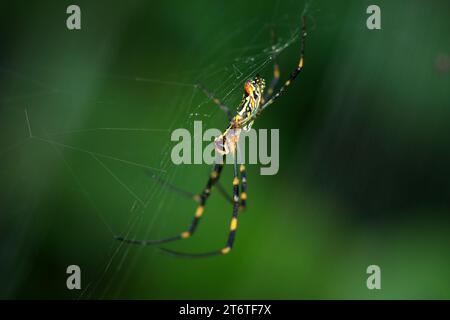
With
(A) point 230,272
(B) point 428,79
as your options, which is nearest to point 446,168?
(B) point 428,79

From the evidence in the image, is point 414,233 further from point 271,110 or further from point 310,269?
point 271,110

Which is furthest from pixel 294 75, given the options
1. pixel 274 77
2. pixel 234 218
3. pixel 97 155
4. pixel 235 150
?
A: pixel 97 155

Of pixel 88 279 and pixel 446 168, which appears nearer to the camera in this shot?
A: pixel 88 279

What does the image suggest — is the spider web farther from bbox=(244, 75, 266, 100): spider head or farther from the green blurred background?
bbox=(244, 75, 266, 100): spider head

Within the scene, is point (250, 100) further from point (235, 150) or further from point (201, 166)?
point (201, 166)

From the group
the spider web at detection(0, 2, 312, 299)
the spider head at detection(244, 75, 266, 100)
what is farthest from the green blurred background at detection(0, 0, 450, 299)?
the spider head at detection(244, 75, 266, 100)

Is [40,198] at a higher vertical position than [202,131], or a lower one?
lower
